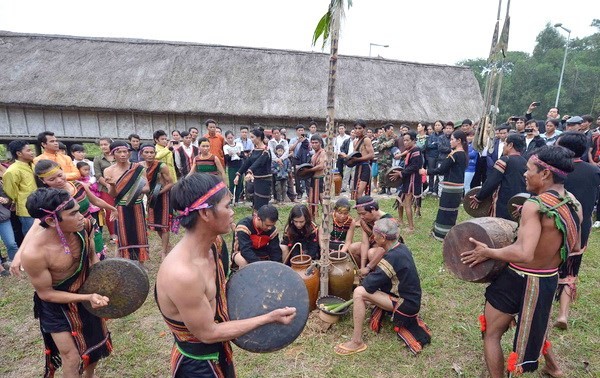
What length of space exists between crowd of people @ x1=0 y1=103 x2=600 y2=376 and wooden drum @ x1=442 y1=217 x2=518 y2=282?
0.09 metres

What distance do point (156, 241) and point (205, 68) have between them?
1318 cm

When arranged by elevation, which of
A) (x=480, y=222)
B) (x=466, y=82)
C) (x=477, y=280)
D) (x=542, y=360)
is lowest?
(x=542, y=360)

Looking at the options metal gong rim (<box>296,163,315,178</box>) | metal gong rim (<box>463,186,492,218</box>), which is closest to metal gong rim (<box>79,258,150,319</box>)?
metal gong rim (<box>296,163,315,178</box>)

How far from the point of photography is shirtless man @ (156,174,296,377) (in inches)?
60.4

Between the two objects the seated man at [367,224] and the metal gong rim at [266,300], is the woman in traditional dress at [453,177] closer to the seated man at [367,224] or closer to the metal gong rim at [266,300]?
the seated man at [367,224]

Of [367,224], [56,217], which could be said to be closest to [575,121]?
[367,224]

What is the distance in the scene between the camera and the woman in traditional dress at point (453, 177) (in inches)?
231

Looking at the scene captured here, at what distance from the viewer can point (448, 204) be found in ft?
20.0

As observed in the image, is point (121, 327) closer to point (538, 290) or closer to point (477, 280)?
point (477, 280)

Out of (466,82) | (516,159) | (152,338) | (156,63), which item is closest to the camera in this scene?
(152,338)

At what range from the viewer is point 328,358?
334 cm

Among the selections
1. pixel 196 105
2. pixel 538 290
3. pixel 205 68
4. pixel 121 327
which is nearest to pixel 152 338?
pixel 121 327

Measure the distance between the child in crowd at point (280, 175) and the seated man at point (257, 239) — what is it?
16.7ft

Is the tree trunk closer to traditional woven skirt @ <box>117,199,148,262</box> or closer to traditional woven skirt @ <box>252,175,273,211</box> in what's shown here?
traditional woven skirt @ <box>117,199,148,262</box>
